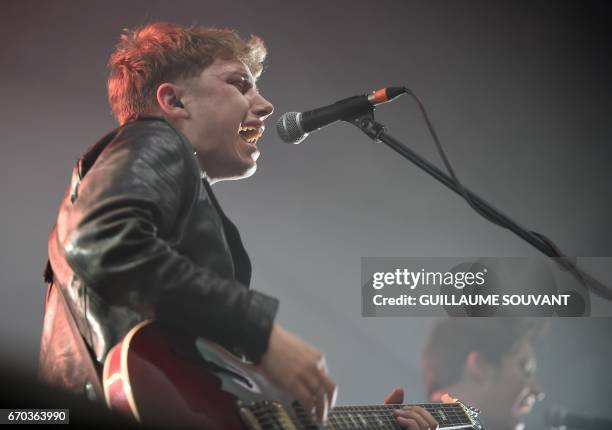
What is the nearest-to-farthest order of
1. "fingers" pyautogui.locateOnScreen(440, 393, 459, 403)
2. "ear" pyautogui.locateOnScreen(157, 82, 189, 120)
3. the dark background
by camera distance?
"ear" pyautogui.locateOnScreen(157, 82, 189, 120)
"fingers" pyautogui.locateOnScreen(440, 393, 459, 403)
the dark background

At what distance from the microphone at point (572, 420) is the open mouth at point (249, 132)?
1647 millimetres

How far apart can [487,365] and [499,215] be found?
0.95 m

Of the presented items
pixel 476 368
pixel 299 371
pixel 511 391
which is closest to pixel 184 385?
pixel 299 371

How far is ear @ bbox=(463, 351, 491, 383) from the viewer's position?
9.54ft

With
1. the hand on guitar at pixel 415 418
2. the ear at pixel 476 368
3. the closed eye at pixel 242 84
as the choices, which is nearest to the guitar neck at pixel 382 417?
the hand on guitar at pixel 415 418

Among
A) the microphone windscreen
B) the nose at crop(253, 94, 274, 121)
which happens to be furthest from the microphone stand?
the nose at crop(253, 94, 274, 121)

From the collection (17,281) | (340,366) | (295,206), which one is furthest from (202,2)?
(340,366)

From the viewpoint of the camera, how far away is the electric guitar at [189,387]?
1638 millimetres

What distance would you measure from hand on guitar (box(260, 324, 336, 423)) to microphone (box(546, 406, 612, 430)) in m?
1.57

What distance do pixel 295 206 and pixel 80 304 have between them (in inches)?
49.4

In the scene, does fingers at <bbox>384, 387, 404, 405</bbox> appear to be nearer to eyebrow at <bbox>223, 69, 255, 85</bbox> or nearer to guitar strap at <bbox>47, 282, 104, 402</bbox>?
guitar strap at <bbox>47, 282, 104, 402</bbox>

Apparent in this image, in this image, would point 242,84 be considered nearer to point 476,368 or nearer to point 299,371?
point 299,371

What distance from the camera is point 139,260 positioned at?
1.63 meters

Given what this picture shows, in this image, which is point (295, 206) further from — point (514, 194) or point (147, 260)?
point (147, 260)
